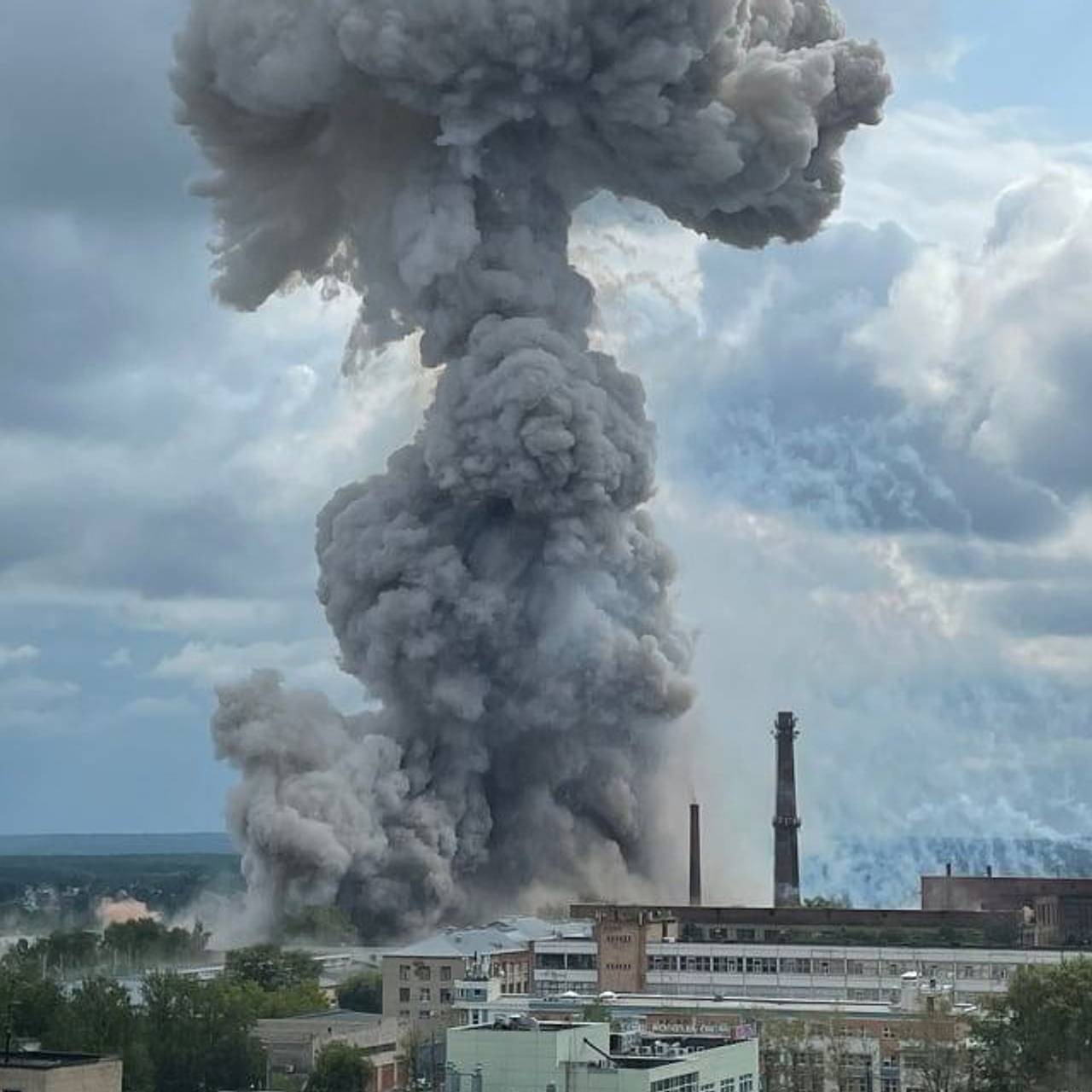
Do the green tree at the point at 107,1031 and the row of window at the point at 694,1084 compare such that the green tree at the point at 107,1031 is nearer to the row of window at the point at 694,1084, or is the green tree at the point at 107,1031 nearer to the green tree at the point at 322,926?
the row of window at the point at 694,1084

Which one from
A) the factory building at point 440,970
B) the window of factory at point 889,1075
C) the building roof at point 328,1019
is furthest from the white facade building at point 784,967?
the window of factory at point 889,1075

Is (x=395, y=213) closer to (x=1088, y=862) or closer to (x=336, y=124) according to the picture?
(x=336, y=124)

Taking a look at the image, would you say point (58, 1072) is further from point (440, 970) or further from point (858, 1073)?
point (440, 970)

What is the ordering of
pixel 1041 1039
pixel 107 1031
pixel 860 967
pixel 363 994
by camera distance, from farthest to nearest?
pixel 363 994, pixel 860 967, pixel 107 1031, pixel 1041 1039

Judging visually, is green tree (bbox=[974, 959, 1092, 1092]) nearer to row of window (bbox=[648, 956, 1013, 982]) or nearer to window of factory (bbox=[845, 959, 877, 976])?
row of window (bbox=[648, 956, 1013, 982])

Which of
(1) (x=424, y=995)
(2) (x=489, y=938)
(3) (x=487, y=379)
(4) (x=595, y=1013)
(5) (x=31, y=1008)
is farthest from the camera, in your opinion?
(3) (x=487, y=379)

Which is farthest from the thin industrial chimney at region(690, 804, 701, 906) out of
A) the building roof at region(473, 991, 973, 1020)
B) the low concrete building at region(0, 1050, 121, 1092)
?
the low concrete building at region(0, 1050, 121, 1092)

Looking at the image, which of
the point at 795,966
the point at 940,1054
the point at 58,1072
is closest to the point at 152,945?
the point at 795,966
